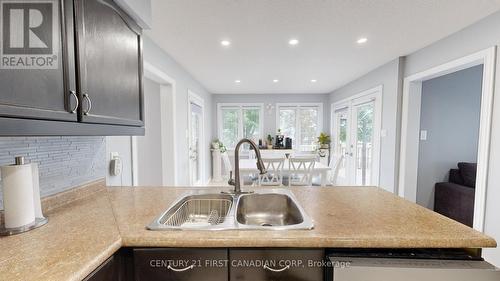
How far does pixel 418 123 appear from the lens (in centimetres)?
294

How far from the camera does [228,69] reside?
3.57 m

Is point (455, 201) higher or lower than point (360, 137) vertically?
lower

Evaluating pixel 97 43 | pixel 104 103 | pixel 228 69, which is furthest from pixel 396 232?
pixel 228 69

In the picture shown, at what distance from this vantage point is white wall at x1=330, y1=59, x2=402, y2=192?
10.0 ft

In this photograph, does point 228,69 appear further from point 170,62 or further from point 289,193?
point 289,193

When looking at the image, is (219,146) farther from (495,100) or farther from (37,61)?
(37,61)

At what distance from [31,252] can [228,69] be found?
10.7 feet

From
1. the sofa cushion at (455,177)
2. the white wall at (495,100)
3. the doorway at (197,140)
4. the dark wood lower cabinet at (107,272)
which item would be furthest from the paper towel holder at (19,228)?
the sofa cushion at (455,177)

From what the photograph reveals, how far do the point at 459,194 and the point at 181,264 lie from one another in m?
3.39

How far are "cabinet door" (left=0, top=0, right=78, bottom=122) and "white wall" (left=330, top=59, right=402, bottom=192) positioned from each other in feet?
11.6

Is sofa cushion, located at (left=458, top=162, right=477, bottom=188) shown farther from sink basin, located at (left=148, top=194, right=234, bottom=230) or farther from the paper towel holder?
the paper towel holder

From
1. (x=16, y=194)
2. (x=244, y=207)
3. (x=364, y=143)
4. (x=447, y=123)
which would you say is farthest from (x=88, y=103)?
(x=364, y=143)

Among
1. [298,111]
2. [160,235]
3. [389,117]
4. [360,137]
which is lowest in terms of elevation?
[160,235]

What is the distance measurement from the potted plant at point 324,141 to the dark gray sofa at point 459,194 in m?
2.85
